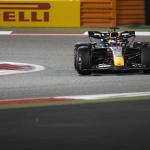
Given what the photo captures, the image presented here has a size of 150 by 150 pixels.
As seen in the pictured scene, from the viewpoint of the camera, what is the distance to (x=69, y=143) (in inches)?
314

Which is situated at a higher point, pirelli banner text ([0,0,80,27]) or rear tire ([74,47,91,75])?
pirelli banner text ([0,0,80,27])

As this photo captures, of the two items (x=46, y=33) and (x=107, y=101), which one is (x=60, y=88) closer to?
(x=107, y=101)

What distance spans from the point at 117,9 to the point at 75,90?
12583mm

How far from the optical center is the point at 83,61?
1381 centimetres

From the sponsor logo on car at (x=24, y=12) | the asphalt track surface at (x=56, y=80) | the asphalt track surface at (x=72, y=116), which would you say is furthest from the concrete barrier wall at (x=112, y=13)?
the asphalt track surface at (x=72, y=116)

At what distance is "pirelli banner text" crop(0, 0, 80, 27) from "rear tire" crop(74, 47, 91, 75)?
10246mm

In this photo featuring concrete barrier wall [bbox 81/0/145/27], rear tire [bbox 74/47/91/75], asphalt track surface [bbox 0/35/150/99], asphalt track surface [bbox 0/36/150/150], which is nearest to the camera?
asphalt track surface [bbox 0/36/150/150]

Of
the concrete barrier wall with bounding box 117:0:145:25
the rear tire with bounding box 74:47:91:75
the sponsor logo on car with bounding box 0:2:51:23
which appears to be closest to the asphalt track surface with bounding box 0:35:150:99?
the rear tire with bounding box 74:47:91:75

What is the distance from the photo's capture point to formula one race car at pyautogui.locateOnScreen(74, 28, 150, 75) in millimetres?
13852

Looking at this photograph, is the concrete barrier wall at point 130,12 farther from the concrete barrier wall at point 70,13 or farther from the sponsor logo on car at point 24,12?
the sponsor logo on car at point 24,12

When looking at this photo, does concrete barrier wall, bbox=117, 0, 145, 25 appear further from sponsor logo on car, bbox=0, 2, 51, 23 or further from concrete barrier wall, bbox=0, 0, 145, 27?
sponsor logo on car, bbox=0, 2, 51, 23

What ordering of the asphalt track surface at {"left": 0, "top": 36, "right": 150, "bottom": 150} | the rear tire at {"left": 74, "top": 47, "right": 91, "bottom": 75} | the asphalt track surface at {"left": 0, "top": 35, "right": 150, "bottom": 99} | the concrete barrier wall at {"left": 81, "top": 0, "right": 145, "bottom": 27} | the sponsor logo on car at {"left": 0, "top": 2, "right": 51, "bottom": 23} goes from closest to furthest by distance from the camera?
the asphalt track surface at {"left": 0, "top": 36, "right": 150, "bottom": 150}, the asphalt track surface at {"left": 0, "top": 35, "right": 150, "bottom": 99}, the rear tire at {"left": 74, "top": 47, "right": 91, "bottom": 75}, the sponsor logo on car at {"left": 0, "top": 2, "right": 51, "bottom": 23}, the concrete barrier wall at {"left": 81, "top": 0, "right": 145, "bottom": 27}

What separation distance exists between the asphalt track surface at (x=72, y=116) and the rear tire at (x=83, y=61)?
0.16 meters

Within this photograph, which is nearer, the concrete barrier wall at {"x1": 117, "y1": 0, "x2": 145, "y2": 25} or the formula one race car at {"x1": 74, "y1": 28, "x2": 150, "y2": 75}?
the formula one race car at {"x1": 74, "y1": 28, "x2": 150, "y2": 75}
